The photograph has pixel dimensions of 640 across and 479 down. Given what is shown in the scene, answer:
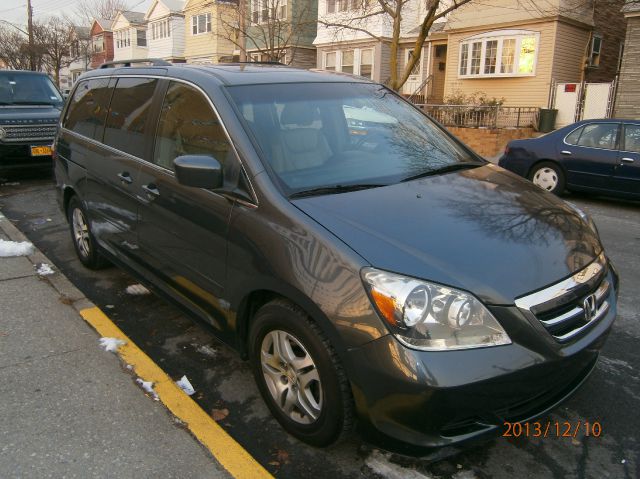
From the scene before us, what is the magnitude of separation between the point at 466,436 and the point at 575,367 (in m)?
0.61

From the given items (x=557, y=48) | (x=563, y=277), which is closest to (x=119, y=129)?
(x=563, y=277)

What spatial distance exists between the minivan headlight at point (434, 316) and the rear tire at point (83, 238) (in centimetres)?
339

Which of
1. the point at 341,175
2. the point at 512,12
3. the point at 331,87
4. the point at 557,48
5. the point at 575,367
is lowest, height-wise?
the point at 575,367

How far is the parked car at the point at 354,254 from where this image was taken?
2.17 meters

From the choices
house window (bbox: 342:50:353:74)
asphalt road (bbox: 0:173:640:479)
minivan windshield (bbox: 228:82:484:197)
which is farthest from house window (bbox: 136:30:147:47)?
minivan windshield (bbox: 228:82:484:197)

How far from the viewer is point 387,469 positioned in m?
2.53

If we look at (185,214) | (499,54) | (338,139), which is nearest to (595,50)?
(499,54)

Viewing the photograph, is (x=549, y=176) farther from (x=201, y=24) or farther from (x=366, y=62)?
(x=201, y=24)

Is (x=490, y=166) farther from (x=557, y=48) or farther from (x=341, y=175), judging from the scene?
(x=557, y=48)

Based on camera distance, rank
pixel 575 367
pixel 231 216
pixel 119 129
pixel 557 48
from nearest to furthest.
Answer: pixel 575 367 < pixel 231 216 < pixel 119 129 < pixel 557 48

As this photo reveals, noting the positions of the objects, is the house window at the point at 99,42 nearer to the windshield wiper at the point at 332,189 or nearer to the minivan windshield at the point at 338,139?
the minivan windshield at the point at 338,139

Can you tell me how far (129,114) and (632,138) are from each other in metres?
7.74

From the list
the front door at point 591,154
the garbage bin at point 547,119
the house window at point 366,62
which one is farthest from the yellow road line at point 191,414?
the house window at point 366,62

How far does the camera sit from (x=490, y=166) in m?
3.62
